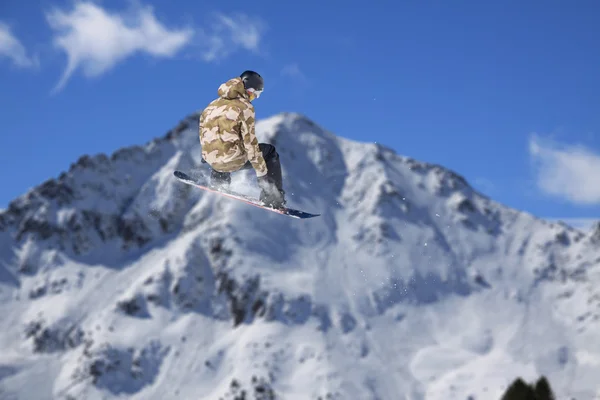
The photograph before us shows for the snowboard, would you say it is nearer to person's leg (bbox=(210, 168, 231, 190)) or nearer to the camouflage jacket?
person's leg (bbox=(210, 168, 231, 190))

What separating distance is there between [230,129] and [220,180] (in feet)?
6.41

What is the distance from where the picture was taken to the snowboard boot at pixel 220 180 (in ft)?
49.6

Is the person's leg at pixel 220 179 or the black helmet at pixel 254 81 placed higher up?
the black helmet at pixel 254 81

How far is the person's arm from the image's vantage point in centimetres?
1338

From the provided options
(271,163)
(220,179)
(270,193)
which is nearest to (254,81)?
(271,163)

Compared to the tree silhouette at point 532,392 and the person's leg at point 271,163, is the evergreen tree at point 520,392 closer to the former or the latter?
the tree silhouette at point 532,392

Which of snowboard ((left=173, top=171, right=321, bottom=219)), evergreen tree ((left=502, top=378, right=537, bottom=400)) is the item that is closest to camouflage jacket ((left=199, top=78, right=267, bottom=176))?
snowboard ((left=173, top=171, right=321, bottom=219))

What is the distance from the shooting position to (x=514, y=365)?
588ft

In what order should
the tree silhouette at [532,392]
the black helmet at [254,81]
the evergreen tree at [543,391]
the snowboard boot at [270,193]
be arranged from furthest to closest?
1. the tree silhouette at [532,392]
2. the evergreen tree at [543,391]
3. the snowboard boot at [270,193]
4. the black helmet at [254,81]

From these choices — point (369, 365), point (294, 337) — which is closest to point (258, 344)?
point (294, 337)

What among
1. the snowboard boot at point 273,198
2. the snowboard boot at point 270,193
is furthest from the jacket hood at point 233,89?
the snowboard boot at point 273,198

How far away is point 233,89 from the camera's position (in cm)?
1332

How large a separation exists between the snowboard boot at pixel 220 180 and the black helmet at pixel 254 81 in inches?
96.9

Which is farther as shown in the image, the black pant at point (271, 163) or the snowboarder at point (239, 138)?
the black pant at point (271, 163)
